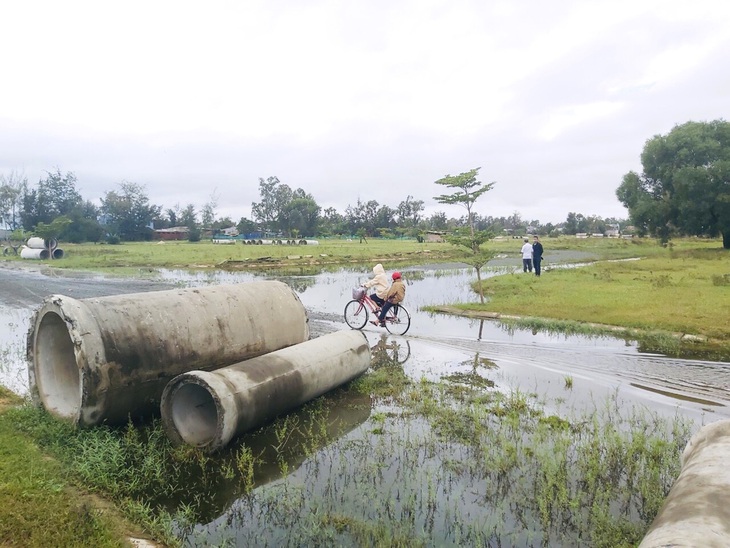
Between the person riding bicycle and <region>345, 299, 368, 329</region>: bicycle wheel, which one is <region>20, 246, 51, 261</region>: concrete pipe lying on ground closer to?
<region>345, 299, 368, 329</region>: bicycle wheel

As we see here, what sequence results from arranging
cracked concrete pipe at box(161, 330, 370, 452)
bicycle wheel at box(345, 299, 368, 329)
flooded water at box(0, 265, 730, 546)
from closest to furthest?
1. flooded water at box(0, 265, 730, 546)
2. cracked concrete pipe at box(161, 330, 370, 452)
3. bicycle wheel at box(345, 299, 368, 329)

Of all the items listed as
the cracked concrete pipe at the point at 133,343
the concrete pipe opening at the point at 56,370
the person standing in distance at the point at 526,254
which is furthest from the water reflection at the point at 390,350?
the person standing in distance at the point at 526,254

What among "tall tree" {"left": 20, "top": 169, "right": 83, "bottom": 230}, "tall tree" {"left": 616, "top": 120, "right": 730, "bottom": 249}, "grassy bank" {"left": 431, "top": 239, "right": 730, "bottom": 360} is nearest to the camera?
"grassy bank" {"left": 431, "top": 239, "right": 730, "bottom": 360}

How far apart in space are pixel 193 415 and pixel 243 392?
0.97m

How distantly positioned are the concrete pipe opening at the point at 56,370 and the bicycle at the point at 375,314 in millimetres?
6948

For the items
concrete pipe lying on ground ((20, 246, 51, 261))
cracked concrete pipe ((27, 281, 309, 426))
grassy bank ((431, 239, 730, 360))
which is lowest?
grassy bank ((431, 239, 730, 360))

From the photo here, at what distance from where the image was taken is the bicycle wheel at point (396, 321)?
12844 millimetres

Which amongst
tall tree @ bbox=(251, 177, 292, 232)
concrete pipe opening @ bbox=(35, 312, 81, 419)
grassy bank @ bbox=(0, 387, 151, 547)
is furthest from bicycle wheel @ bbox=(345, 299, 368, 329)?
tall tree @ bbox=(251, 177, 292, 232)

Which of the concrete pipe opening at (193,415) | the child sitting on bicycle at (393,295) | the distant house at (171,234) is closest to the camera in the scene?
the concrete pipe opening at (193,415)

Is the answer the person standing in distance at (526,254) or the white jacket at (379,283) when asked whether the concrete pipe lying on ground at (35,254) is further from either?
the white jacket at (379,283)

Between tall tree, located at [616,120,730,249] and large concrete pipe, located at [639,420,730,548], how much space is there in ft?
131

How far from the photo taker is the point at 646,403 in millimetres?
7789

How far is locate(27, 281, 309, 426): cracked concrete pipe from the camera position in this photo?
6.10 metres

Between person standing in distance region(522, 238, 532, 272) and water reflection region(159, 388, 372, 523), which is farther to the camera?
person standing in distance region(522, 238, 532, 272)
